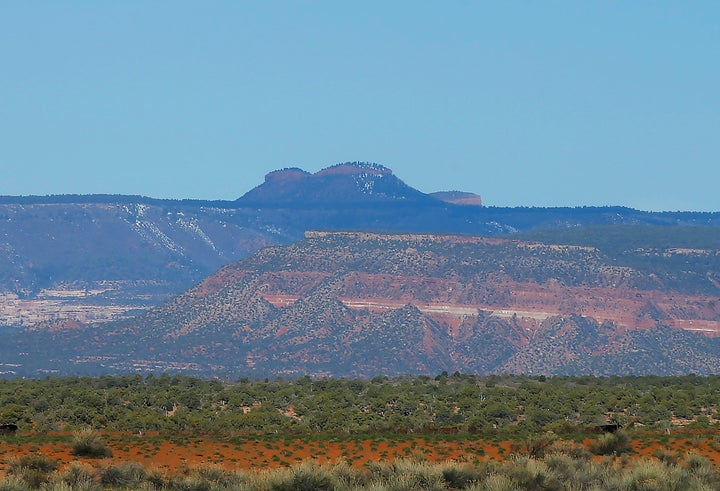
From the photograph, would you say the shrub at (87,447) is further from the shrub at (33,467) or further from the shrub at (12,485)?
the shrub at (12,485)

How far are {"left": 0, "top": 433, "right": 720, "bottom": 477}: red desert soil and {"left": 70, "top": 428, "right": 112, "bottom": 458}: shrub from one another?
10.6 inches

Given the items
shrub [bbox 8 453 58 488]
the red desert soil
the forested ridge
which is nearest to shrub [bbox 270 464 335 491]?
shrub [bbox 8 453 58 488]

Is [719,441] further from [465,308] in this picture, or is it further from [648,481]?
[465,308]

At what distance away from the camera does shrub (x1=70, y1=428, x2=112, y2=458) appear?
48062 millimetres

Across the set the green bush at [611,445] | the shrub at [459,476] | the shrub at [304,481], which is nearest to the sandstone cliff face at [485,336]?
the green bush at [611,445]

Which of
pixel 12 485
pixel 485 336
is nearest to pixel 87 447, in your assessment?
pixel 12 485

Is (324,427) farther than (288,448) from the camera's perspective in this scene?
Yes

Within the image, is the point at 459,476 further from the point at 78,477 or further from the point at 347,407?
the point at 347,407

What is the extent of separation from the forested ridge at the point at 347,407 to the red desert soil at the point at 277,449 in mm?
4730

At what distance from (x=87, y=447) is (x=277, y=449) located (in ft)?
21.6

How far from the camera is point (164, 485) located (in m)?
40.2

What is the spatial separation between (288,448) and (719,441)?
13849 mm

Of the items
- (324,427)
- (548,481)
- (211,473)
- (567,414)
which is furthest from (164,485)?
(567,414)

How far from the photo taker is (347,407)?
246 ft
